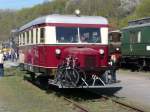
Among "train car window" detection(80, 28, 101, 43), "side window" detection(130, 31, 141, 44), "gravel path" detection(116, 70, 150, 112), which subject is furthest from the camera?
"side window" detection(130, 31, 141, 44)

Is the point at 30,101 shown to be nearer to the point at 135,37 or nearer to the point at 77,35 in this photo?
the point at 77,35

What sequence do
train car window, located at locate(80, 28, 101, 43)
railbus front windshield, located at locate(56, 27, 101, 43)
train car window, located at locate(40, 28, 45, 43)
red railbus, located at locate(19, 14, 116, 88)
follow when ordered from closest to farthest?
1. red railbus, located at locate(19, 14, 116, 88)
2. railbus front windshield, located at locate(56, 27, 101, 43)
3. train car window, located at locate(80, 28, 101, 43)
4. train car window, located at locate(40, 28, 45, 43)

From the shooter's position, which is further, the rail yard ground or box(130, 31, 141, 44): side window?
box(130, 31, 141, 44): side window

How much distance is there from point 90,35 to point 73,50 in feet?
4.20

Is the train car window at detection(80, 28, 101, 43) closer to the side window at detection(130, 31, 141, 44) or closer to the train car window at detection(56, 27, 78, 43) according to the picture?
the train car window at detection(56, 27, 78, 43)

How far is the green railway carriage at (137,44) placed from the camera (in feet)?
98.9

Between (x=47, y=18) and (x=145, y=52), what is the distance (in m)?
14.3

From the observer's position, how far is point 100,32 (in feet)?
56.6

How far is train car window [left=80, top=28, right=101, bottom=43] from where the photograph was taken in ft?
55.7

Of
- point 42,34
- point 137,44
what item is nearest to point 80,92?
point 42,34

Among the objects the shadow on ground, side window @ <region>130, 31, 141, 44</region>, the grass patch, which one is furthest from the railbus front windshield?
side window @ <region>130, 31, 141, 44</region>

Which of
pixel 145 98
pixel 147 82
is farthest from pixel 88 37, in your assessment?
pixel 147 82

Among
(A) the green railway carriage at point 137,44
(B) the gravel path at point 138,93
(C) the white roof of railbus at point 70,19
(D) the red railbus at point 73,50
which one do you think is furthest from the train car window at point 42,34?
(A) the green railway carriage at point 137,44

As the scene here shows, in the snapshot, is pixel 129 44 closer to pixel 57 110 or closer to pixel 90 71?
pixel 90 71
